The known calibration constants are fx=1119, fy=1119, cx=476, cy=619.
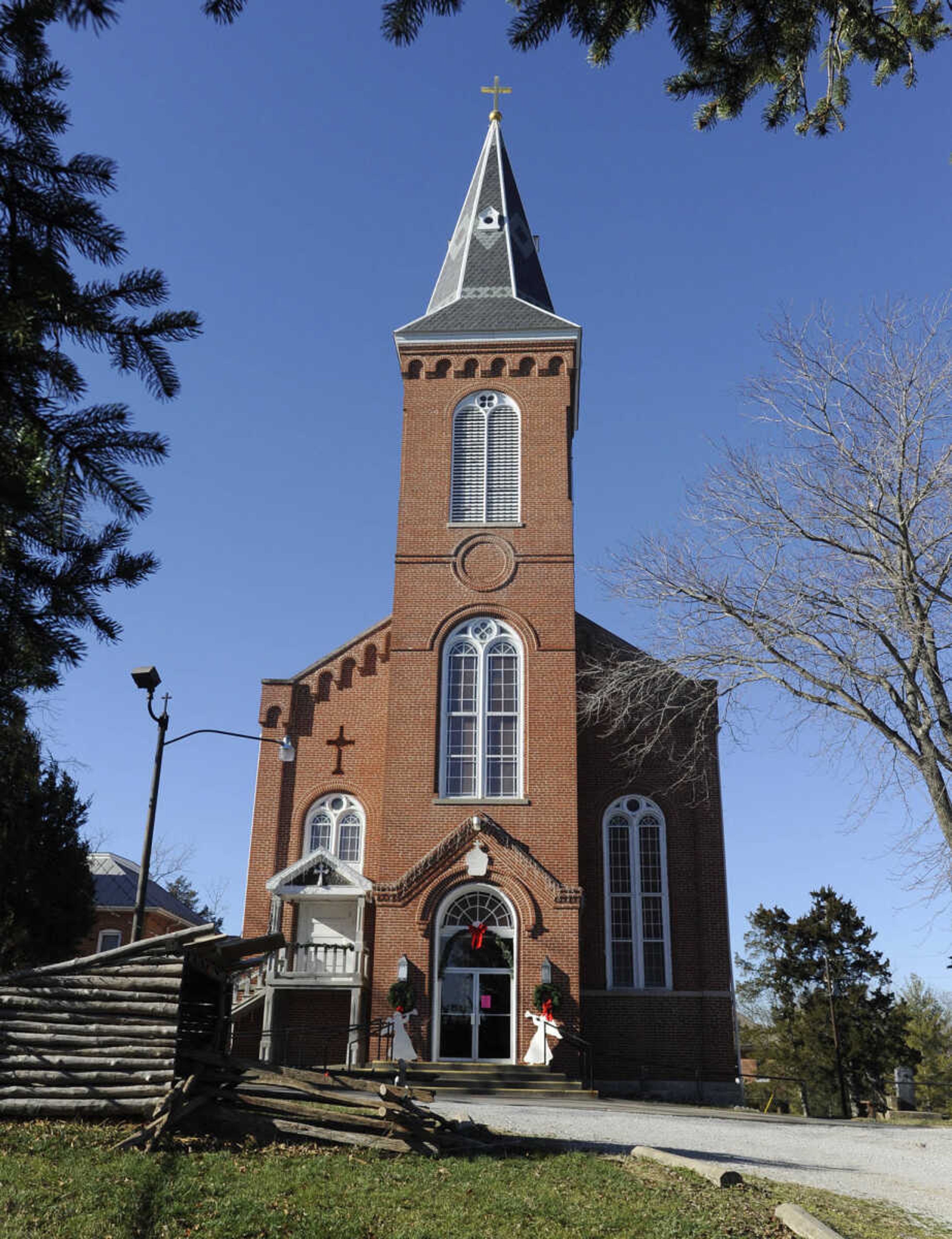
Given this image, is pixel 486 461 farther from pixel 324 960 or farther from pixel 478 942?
pixel 324 960

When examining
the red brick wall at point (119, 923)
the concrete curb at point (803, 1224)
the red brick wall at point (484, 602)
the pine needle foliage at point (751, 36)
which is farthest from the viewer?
the red brick wall at point (119, 923)

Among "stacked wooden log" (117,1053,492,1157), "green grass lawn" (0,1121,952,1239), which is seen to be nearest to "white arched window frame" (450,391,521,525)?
"stacked wooden log" (117,1053,492,1157)

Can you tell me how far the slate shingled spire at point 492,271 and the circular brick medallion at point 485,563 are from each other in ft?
18.7

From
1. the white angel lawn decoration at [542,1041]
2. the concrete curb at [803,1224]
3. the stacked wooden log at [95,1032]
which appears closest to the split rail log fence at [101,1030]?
the stacked wooden log at [95,1032]

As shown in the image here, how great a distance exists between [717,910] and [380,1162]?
1531cm

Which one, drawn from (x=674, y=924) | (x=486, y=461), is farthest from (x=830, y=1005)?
(x=486, y=461)

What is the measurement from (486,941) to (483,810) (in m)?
2.76

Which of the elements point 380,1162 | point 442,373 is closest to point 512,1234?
point 380,1162

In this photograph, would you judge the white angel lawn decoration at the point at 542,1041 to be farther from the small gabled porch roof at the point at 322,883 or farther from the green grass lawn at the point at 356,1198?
the green grass lawn at the point at 356,1198

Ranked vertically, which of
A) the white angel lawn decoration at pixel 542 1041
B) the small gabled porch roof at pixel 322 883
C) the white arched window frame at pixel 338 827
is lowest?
the white angel lawn decoration at pixel 542 1041

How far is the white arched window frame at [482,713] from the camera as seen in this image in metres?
24.5

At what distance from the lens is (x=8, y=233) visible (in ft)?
12.7

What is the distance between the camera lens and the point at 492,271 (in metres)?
30.5

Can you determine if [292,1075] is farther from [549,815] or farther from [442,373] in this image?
[442,373]
